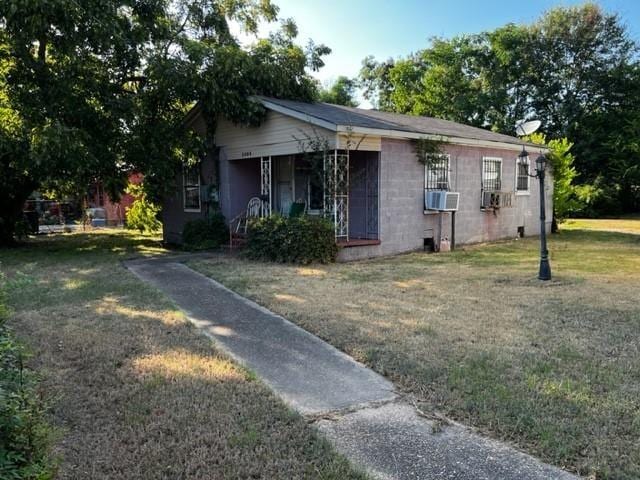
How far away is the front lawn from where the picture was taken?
311 centimetres

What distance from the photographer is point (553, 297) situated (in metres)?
6.78

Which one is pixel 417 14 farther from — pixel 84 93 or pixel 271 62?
pixel 84 93

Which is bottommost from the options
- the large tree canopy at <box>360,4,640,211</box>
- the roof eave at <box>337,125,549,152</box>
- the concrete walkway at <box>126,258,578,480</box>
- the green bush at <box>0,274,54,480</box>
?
the concrete walkway at <box>126,258,578,480</box>

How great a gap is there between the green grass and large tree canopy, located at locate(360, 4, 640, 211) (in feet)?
90.6

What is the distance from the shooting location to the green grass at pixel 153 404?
107 inches

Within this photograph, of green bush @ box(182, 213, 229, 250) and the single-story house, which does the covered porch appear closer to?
the single-story house

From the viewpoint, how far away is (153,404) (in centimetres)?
343

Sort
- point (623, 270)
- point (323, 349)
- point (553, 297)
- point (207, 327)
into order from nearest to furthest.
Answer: point (323, 349)
point (207, 327)
point (553, 297)
point (623, 270)

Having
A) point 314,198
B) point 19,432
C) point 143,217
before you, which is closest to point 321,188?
point 314,198

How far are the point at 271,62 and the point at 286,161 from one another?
2.62 meters

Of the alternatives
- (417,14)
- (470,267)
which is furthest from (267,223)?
(417,14)

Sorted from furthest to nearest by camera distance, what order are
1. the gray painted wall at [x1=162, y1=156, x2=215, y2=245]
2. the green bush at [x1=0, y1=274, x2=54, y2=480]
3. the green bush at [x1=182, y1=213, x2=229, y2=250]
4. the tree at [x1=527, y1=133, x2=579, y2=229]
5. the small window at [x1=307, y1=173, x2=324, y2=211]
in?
the tree at [x1=527, y1=133, x2=579, y2=229] < the gray painted wall at [x1=162, y1=156, x2=215, y2=245] < the green bush at [x1=182, y1=213, x2=229, y2=250] < the small window at [x1=307, y1=173, x2=324, y2=211] < the green bush at [x1=0, y1=274, x2=54, y2=480]

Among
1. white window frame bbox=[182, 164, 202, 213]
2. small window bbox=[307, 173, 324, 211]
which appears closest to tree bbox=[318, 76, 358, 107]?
white window frame bbox=[182, 164, 202, 213]

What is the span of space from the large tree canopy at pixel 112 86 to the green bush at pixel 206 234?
4.83ft
